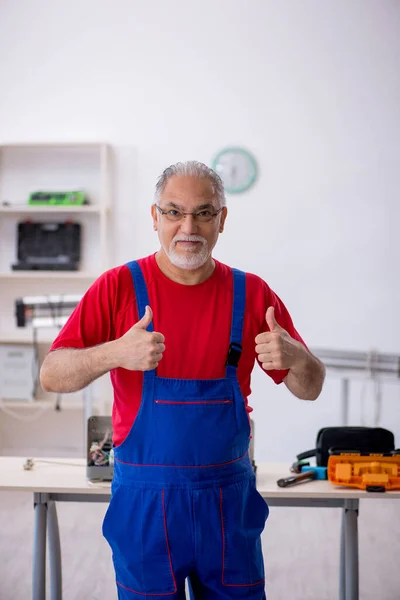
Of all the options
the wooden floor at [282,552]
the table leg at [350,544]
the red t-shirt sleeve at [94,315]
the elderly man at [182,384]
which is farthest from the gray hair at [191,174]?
the wooden floor at [282,552]

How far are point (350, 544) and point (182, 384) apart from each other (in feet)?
3.50

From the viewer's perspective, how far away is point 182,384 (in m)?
1.60

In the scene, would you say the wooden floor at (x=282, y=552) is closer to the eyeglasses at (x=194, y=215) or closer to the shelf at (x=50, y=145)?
the eyeglasses at (x=194, y=215)

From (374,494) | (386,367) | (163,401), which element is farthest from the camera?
(386,367)

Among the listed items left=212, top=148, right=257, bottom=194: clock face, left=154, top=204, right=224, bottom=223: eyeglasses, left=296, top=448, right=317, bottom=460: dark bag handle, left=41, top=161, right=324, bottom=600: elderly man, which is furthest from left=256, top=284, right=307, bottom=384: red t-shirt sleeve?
left=212, top=148, right=257, bottom=194: clock face

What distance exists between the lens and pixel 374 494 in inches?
86.1

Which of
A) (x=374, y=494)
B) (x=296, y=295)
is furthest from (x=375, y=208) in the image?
(x=374, y=494)

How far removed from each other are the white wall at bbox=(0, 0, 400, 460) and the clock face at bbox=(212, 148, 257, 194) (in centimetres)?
7

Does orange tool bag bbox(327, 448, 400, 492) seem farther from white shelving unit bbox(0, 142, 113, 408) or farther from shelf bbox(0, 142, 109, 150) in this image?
shelf bbox(0, 142, 109, 150)

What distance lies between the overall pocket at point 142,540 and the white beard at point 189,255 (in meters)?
0.54

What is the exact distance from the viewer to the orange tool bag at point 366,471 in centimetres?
221

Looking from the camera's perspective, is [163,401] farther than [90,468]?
No

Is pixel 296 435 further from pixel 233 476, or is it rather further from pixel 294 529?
pixel 233 476

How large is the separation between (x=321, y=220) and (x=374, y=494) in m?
2.74
